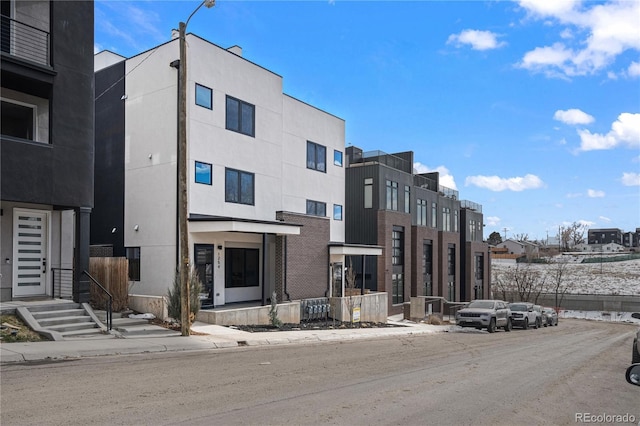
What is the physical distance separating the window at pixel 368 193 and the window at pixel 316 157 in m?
7.25

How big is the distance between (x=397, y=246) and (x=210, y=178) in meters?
20.5

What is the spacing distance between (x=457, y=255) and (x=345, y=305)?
2660 cm

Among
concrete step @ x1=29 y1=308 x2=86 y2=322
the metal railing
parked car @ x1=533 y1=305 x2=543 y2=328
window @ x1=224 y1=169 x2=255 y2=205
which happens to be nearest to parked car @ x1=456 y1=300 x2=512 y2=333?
parked car @ x1=533 y1=305 x2=543 y2=328

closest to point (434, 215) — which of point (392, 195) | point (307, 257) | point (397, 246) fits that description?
point (397, 246)

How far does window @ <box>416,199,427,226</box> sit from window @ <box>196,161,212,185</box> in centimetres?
2401

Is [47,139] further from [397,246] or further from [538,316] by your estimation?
[538,316]

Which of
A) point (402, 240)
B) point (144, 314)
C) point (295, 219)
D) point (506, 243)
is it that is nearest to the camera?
point (144, 314)

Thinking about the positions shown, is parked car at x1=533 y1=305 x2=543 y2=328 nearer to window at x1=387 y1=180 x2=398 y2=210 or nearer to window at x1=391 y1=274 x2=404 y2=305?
window at x1=391 y1=274 x2=404 y2=305

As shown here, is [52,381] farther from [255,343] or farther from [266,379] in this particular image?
[255,343]

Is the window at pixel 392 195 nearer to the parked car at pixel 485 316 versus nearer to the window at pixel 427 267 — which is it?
the window at pixel 427 267

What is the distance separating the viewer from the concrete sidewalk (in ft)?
37.1

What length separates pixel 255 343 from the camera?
52.5ft

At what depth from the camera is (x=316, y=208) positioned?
29.2 meters

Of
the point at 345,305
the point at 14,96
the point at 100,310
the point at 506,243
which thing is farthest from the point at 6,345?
the point at 506,243
